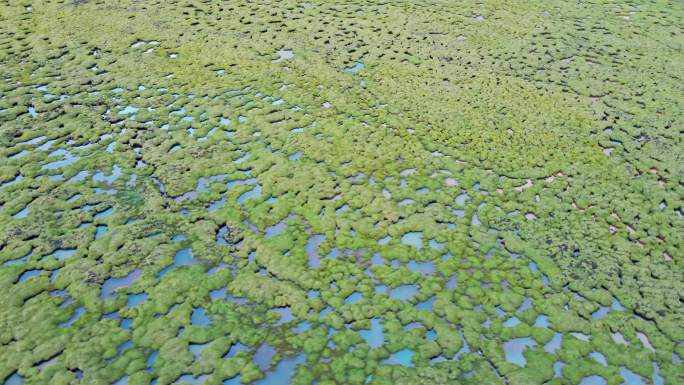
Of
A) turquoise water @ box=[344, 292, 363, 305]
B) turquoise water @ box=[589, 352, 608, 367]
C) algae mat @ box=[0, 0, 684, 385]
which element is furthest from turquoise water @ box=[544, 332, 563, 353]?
turquoise water @ box=[344, 292, 363, 305]

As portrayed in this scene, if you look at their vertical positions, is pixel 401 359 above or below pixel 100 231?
below

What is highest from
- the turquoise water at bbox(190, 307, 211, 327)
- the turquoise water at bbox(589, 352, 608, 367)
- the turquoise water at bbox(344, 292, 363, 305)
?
the turquoise water at bbox(344, 292, 363, 305)

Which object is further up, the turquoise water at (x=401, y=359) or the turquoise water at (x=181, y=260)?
the turquoise water at (x=181, y=260)

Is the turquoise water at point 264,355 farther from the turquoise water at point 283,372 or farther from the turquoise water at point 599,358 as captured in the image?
the turquoise water at point 599,358

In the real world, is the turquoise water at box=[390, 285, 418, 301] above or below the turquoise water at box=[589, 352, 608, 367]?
above

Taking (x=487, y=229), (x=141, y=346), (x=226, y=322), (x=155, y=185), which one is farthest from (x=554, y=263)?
(x=155, y=185)

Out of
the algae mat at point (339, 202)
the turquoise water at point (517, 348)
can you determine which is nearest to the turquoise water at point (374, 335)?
the algae mat at point (339, 202)

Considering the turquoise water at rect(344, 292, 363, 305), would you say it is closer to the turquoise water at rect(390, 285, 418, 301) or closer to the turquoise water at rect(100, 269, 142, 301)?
the turquoise water at rect(390, 285, 418, 301)

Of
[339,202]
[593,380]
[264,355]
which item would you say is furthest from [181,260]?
[593,380]

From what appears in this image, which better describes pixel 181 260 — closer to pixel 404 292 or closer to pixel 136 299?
pixel 136 299

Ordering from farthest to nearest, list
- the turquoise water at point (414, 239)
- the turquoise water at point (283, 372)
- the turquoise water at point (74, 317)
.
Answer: the turquoise water at point (414, 239), the turquoise water at point (74, 317), the turquoise water at point (283, 372)
